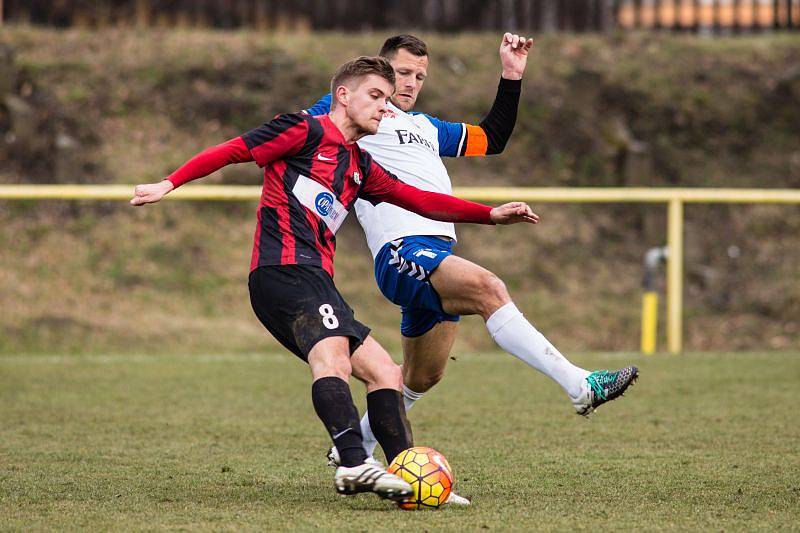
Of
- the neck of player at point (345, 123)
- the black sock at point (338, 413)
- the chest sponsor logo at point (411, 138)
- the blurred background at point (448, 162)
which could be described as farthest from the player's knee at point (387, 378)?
the blurred background at point (448, 162)

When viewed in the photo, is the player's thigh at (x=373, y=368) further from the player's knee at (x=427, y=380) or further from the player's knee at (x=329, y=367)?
the player's knee at (x=427, y=380)

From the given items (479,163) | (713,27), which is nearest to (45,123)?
(479,163)

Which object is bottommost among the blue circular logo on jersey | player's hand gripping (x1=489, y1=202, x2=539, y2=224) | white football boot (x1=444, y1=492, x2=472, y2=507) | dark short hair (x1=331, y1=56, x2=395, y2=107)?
white football boot (x1=444, y1=492, x2=472, y2=507)

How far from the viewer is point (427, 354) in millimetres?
5914

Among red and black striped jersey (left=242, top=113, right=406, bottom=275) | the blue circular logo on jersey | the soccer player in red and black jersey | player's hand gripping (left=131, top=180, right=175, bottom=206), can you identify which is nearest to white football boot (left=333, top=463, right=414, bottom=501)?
the soccer player in red and black jersey

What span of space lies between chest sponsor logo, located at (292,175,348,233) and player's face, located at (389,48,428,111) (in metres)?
1.25

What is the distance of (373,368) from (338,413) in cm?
Result: 36

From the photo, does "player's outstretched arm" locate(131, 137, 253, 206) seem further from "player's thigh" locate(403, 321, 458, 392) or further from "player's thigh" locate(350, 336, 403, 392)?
"player's thigh" locate(403, 321, 458, 392)

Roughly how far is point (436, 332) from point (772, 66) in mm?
12978

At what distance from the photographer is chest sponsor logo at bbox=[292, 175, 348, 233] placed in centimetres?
488

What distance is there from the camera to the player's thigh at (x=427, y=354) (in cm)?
587

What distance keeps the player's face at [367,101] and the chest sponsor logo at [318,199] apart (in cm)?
33

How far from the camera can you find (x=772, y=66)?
57.0 feet

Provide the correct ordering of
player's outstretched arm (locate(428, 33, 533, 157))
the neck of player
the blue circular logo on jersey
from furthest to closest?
player's outstretched arm (locate(428, 33, 533, 157)) → the neck of player → the blue circular logo on jersey
